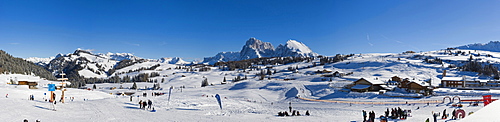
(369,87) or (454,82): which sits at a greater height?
(454,82)

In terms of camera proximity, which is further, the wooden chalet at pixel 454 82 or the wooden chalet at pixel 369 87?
the wooden chalet at pixel 454 82

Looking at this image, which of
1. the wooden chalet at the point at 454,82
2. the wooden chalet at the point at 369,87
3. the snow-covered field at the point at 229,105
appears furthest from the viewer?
the wooden chalet at the point at 454,82

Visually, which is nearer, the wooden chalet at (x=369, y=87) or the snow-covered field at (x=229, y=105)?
the snow-covered field at (x=229, y=105)

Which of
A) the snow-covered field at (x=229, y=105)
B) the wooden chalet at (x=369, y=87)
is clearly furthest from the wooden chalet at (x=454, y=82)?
the wooden chalet at (x=369, y=87)

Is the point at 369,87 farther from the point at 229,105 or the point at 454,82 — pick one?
the point at 229,105

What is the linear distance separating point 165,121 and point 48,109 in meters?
13.5

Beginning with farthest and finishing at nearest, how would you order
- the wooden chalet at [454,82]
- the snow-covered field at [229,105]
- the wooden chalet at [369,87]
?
1. the wooden chalet at [454,82]
2. the wooden chalet at [369,87]
3. the snow-covered field at [229,105]

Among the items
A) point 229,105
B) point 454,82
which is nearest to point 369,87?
point 454,82

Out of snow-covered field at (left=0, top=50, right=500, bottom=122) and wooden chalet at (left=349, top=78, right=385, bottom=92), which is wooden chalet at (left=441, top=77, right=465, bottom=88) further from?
wooden chalet at (left=349, top=78, right=385, bottom=92)

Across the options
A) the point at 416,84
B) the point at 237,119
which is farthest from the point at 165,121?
the point at 416,84

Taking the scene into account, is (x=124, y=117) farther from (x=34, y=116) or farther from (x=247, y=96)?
(x=247, y=96)

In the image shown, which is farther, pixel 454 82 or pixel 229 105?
pixel 454 82

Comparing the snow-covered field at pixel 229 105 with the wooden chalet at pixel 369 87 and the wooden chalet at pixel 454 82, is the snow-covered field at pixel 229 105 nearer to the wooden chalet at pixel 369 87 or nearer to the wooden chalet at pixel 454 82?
the wooden chalet at pixel 369 87

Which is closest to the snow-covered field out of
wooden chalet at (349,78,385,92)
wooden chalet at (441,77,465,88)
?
wooden chalet at (349,78,385,92)
